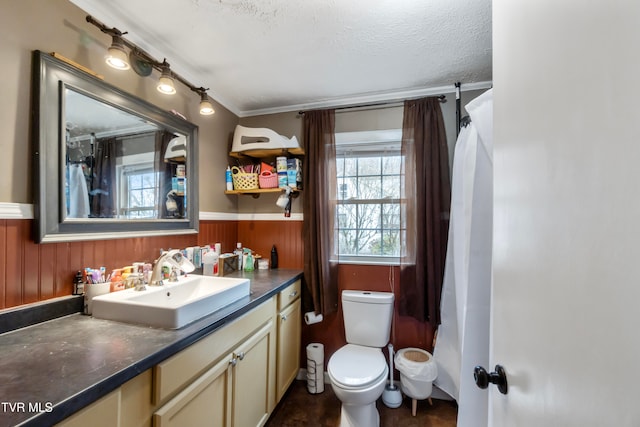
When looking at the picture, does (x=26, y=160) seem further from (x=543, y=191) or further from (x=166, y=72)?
(x=543, y=191)

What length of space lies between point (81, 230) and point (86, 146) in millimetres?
386

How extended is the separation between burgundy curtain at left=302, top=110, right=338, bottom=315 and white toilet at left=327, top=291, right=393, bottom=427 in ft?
0.65

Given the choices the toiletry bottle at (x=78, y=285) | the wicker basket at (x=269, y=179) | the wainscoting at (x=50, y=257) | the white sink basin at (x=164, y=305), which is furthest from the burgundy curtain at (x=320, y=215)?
the toiletry bottle at (x=78, y=285)

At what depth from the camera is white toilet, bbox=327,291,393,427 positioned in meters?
1.54

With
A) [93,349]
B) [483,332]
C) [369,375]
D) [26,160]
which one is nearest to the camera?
[93,349]

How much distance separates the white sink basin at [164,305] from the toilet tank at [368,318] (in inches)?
34.8

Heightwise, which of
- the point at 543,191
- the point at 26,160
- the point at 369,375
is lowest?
the point at 369,375

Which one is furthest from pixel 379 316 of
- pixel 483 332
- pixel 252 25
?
pixel 252 25

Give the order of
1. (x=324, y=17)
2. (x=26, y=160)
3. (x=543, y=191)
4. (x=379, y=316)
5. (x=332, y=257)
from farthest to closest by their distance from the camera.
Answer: (x=332, y=257) → (x=379, y=316) → (x=324, y=17) → (x=26, y=160) → (x=543, y=191)

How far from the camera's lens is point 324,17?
1350mm

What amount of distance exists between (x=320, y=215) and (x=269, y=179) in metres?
0.52

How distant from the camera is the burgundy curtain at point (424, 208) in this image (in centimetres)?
195

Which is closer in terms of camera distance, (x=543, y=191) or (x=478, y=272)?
(x=543, y=191)

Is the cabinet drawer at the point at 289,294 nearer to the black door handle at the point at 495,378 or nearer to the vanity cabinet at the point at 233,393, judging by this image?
the vanity cabinet at the point at 233,393
